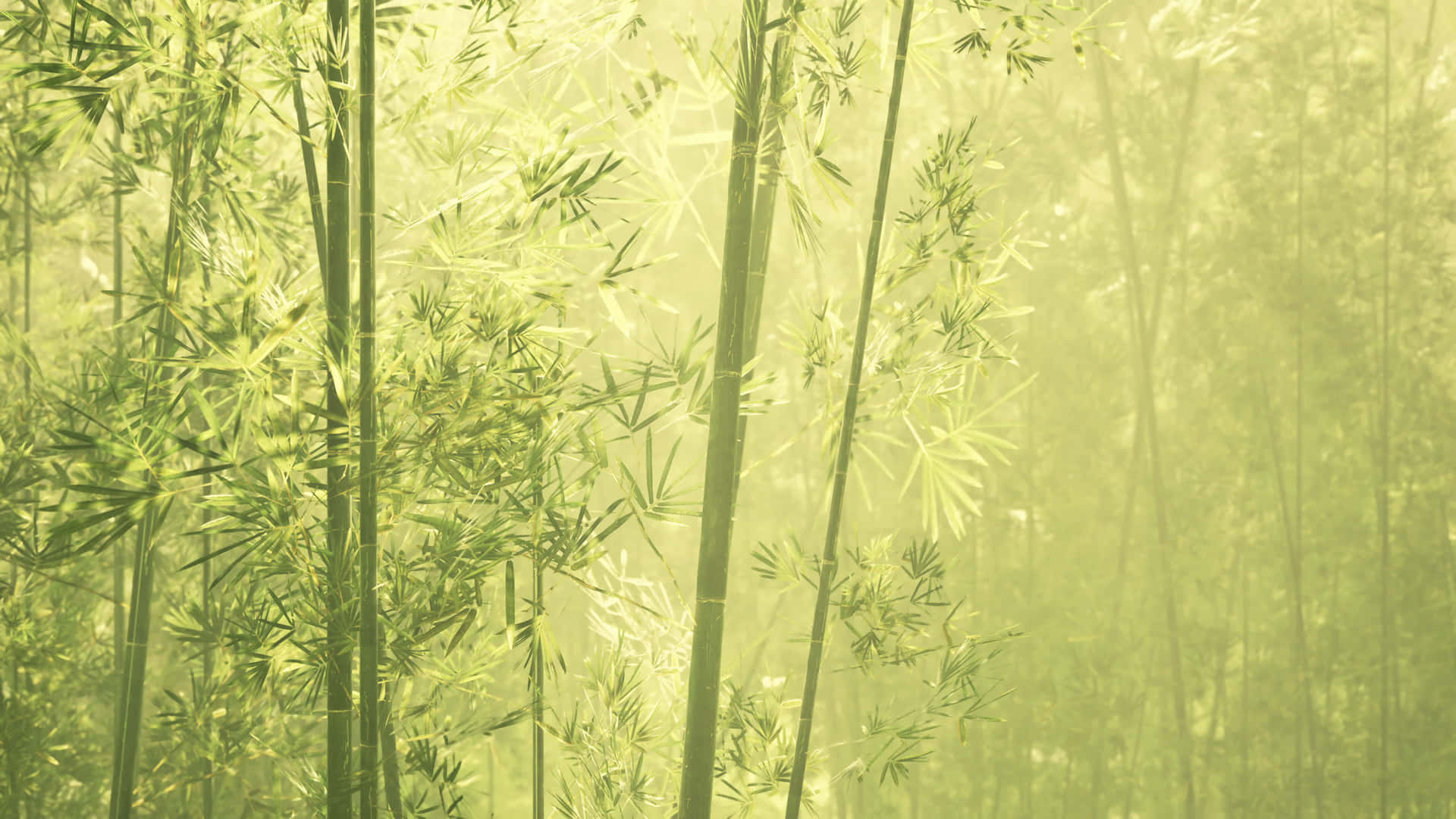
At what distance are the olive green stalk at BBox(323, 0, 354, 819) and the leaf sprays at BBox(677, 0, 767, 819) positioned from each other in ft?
1.46

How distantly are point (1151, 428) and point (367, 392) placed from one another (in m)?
5.49

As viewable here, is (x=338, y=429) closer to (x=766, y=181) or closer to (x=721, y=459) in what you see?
(x=721, y=459)

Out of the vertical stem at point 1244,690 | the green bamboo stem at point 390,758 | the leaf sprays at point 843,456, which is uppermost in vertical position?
the leaf sprays at point 843,456

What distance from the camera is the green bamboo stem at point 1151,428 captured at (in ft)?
18.6

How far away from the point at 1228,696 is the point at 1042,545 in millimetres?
1385

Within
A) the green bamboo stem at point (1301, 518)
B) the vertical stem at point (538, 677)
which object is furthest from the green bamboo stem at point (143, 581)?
the green bamboo stem at point (1301, 518)

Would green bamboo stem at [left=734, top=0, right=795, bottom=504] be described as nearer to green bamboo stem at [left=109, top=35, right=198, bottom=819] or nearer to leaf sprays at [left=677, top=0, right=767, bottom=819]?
leaf sprays at [left=677, top=0, right=767, bottom=819]

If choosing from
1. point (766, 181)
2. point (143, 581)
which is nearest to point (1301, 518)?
point (766, 181)

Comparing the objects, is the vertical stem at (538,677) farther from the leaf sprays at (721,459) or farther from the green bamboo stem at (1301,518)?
the green bamboo stem at (1301,518)

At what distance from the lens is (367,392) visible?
1.14 meters

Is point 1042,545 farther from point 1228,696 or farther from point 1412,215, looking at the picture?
point 1412,215

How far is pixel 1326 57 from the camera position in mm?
5684

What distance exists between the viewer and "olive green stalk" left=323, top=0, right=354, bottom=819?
1160mm

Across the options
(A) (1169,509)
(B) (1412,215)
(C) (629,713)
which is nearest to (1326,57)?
(B) (1412,215)
